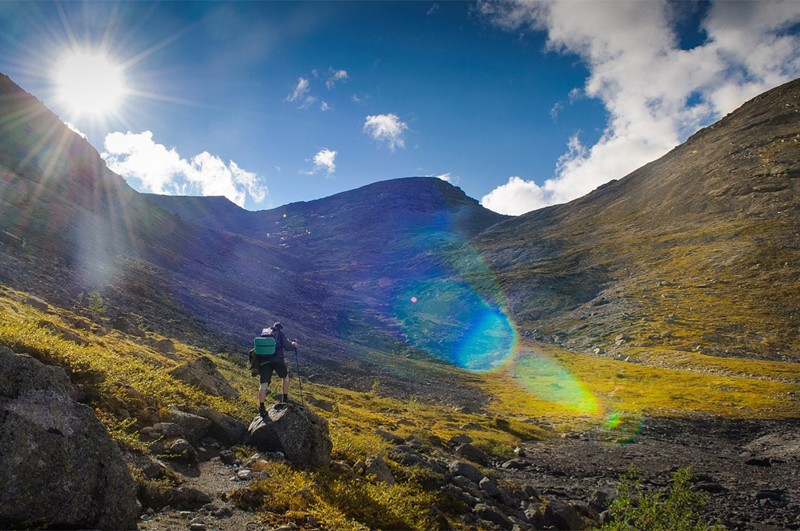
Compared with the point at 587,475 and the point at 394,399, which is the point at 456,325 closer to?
the point at 394,399

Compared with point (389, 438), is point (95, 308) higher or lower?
higher

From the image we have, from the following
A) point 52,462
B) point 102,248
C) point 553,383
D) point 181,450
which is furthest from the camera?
point 553,383

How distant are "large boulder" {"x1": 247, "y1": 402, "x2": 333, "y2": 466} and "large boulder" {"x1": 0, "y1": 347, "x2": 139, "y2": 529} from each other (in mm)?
5462

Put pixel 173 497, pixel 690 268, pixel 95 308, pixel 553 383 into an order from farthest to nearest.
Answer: pixel 690 268, pixel 553 383, pixel 95 308, pixel 173 497

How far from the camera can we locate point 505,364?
9306 centimetres

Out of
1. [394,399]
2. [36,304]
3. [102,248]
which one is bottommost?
[394,399]

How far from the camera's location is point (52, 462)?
723 cm

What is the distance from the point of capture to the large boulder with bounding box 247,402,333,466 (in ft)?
43.0

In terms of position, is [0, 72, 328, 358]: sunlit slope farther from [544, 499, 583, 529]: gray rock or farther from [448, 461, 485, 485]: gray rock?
[544, 499, 583, 529]: gray rock

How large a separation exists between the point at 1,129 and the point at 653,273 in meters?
163

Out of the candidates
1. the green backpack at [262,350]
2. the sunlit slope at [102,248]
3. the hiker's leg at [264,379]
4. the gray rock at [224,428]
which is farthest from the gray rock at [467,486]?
the sunlit slope at [102,248]

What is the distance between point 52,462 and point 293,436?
6837 millimetres

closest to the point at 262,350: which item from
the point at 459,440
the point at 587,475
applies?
the point at 459,440

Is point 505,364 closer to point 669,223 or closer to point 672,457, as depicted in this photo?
point 672,457
